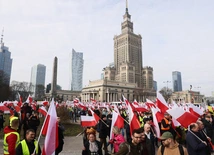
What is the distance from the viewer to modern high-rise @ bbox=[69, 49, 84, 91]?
527ft

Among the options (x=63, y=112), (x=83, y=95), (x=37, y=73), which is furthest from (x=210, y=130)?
(x=37, y=73)

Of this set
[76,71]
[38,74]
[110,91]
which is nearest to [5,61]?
[38,74]

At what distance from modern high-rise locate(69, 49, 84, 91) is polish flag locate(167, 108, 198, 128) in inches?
6176

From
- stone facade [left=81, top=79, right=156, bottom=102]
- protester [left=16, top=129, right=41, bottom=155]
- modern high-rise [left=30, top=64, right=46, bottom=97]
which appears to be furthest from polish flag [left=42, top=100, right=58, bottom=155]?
modern high-rise [left=30, top=64, right=46, bottom=97]

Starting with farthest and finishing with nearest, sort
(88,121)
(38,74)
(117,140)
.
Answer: (38,74), (88,121), (117,140)

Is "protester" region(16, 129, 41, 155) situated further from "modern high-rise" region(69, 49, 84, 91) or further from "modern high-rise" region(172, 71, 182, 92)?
"modern high-rise" region(172, 71, 182, 92)

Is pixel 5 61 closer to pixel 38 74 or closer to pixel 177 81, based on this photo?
pixel 38 74

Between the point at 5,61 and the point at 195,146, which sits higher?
the point at 5,61

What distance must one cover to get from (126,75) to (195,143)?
117 metres

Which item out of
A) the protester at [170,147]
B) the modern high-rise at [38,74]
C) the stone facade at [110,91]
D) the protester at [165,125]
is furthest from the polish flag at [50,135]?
the modern high-rise at [38,74]

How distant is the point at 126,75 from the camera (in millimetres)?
121188

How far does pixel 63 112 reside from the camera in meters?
18.0

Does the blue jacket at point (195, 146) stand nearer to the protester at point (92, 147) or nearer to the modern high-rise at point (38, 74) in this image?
the protester at point (92, 147)

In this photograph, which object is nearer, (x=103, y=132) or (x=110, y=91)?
(x=103, y=132)
